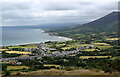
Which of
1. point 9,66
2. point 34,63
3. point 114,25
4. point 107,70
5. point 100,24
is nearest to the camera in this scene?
point 107,70

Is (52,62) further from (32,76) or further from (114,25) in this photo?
(114,25)

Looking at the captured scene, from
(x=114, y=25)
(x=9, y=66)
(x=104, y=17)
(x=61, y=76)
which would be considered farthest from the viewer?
(x=104, y=17)

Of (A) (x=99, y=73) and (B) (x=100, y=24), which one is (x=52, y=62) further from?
(B) (x=100, y=24)

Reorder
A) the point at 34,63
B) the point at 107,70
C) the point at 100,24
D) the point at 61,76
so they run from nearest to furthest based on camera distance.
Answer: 1. the point at 61,76
2. the point at 107,70
3. the point at 34,63
4. the point at 100,24

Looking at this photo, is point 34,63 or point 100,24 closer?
point 34,63

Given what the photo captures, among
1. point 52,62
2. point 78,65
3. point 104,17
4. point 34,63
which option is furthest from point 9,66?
point 104,17

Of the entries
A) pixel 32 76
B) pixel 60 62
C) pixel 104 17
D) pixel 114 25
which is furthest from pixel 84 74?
pixel 104 17

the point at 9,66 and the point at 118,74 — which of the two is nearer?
the point at 118,74

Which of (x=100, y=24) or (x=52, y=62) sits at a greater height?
(x=100, y=24)

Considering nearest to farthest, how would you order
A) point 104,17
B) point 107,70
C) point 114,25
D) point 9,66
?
point 107,70 → point 9,66 → point 114,25 → point 104,17
